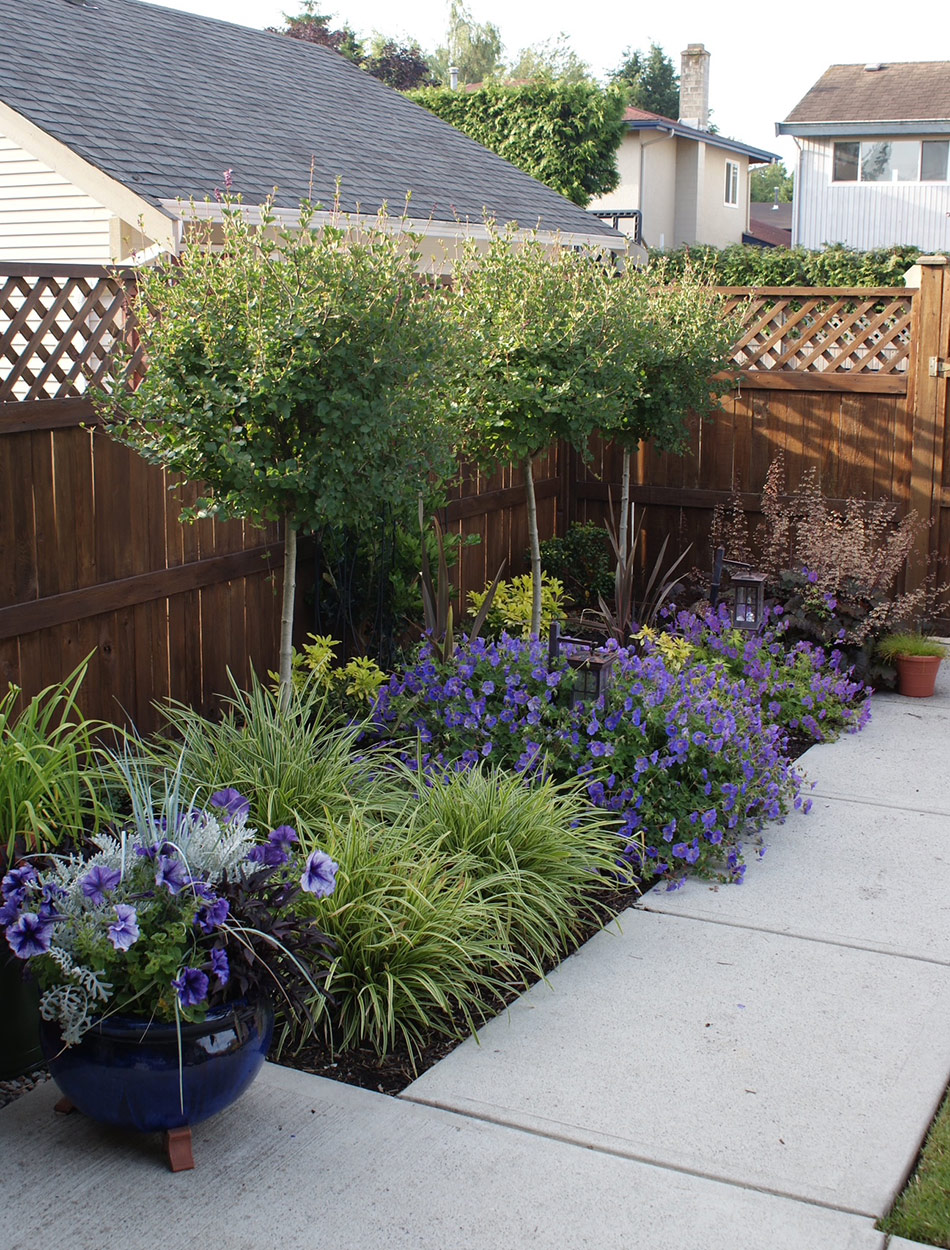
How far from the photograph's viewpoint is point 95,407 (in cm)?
454

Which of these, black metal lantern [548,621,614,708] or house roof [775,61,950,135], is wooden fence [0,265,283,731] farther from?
house roof [775,61,950,135]

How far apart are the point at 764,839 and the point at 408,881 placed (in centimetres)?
186

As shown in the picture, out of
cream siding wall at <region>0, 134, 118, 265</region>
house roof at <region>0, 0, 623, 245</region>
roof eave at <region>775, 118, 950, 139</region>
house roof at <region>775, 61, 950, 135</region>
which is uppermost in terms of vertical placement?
house roof at <region>775, 61, 950, 135</region>

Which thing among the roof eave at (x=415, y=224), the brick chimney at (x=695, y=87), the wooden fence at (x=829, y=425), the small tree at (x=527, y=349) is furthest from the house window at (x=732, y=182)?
the small tree at (x=527, y=349)

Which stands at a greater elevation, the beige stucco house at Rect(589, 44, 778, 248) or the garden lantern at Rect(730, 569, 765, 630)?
the beige stucco house at Rect(589, 44, 778, 248)

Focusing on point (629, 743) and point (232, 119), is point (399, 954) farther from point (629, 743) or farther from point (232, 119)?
point (232, 119)

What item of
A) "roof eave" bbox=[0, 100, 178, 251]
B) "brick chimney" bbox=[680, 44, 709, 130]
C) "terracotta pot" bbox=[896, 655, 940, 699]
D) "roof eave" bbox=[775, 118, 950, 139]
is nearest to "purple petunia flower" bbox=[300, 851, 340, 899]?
"terracotta pot" bbox=[896, 655, 940, 699]

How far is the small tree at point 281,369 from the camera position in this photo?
399 centimetres

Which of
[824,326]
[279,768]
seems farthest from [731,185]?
[279,768]

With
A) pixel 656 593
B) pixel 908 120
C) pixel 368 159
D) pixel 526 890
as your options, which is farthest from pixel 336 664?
pixel 908 120

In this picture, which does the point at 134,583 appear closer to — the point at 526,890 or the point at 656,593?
the point at 526,890

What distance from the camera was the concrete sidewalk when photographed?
2.56 metres

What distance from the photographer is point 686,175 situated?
104 feet

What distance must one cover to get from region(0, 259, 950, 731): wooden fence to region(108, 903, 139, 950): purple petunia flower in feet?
6.17
